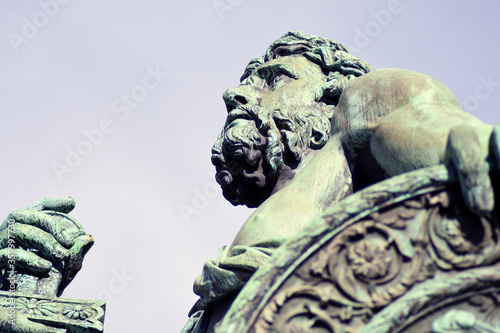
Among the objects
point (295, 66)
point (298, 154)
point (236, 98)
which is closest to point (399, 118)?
point (298, 154)

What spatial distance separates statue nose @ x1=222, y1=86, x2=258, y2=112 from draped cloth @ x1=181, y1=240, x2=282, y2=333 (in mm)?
1439

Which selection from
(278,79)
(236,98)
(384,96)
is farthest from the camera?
(278,79)

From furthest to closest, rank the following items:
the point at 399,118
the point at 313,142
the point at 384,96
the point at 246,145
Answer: the point at 313,142 < the point at 246,145 < the point at 384,96 < the point at 399,118

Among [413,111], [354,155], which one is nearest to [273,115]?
[354,155]

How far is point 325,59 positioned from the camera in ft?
17.3

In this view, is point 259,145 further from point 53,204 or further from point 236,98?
point 53,204

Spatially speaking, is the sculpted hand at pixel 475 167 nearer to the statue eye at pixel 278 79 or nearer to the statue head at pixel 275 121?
the statue head at pixel 275 121

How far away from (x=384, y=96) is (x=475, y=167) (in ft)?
3.77

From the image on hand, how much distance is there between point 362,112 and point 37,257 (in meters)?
1.90

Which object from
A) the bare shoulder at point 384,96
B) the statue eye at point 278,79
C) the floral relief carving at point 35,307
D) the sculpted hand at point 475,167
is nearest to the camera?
the sculpted hand at point 475,167

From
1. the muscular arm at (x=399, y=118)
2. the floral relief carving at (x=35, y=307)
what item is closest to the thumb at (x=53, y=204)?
the floral relief carving at (x=35, y=307)

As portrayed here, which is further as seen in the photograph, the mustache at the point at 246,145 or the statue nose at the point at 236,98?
the statue nose at the point at 236,98

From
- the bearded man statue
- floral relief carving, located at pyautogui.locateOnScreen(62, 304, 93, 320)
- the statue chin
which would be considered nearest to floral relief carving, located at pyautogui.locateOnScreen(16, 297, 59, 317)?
floral relief carving, located at pyautogui.locateOnScreen(62, 304, 93, 320)

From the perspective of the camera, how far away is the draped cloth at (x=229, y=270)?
11.2 feet
